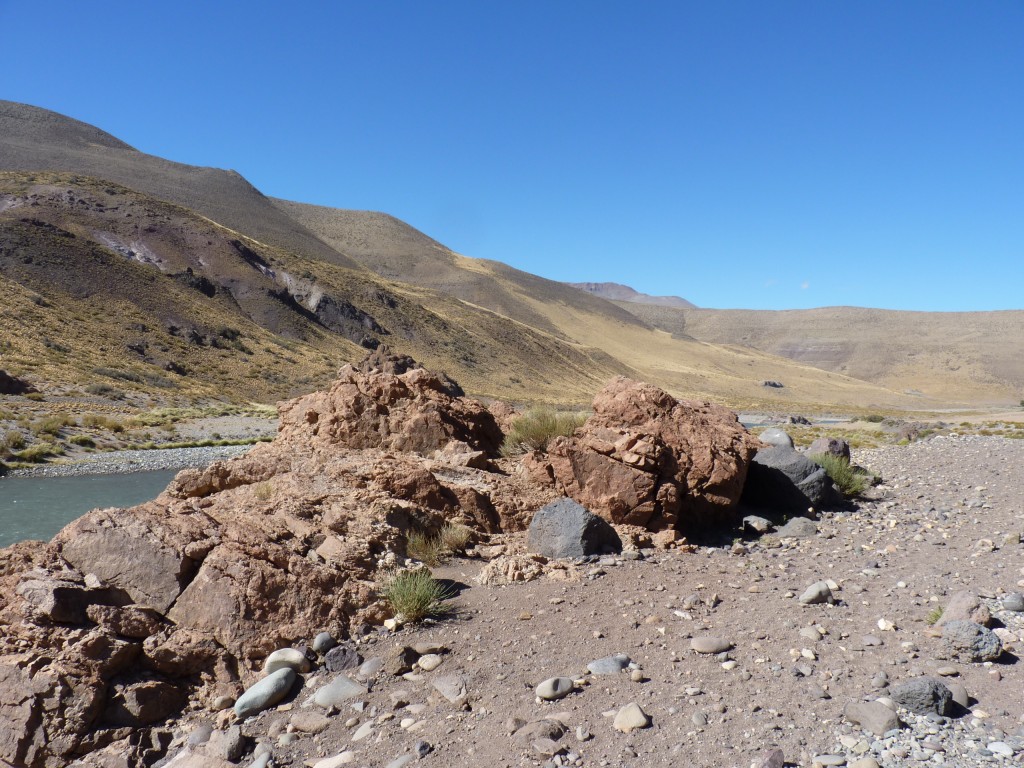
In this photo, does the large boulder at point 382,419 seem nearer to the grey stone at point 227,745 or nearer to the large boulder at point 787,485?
the large boulder at point 787,485

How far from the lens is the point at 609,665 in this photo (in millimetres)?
4500

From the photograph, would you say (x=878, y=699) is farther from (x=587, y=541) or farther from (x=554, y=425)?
(x=554, y=425)

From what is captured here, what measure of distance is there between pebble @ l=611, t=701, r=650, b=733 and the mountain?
33908 mm

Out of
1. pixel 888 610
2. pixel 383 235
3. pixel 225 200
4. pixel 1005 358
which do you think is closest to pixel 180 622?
pixel 888 610

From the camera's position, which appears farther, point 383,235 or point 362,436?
point 383,235

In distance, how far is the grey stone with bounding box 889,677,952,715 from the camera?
3738mm

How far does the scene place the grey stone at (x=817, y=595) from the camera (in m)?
5.52

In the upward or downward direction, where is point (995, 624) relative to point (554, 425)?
downward

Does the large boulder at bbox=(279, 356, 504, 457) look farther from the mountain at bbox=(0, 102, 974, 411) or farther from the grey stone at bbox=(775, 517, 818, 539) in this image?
the mountain at bbox=(0, 102, 974, 411)

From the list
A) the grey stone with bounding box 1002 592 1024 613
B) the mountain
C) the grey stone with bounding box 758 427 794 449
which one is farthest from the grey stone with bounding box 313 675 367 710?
the mountain

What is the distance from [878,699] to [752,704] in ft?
2.30

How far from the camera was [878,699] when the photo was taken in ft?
12.7

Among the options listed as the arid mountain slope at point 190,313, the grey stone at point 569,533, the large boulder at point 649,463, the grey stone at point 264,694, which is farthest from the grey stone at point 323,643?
the arid mountain slope at point 190,313

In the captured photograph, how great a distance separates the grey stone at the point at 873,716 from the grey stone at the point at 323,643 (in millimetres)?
3343
